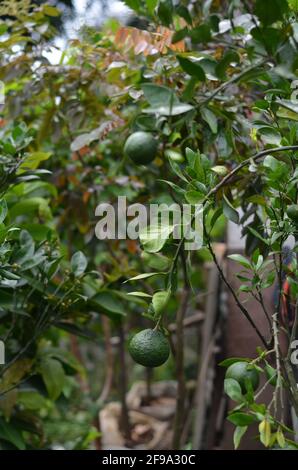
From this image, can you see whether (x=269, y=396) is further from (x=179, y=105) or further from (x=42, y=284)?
(x=179, y=105)

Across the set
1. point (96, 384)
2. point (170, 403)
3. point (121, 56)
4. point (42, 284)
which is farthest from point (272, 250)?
point (96, 384)

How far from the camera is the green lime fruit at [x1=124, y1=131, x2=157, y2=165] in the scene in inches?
46.6

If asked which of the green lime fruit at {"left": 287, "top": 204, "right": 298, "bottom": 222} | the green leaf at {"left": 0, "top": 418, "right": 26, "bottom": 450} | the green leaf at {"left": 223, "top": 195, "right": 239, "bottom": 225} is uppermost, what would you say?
the green lime fruit at {"left": 287, "top": 204, "right": 298, "bottom": 222}

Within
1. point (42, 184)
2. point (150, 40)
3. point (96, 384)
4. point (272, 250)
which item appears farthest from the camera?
point (96, 384)

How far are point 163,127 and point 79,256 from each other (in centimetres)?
35

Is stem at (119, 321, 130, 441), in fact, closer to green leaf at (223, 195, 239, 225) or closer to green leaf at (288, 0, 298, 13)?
green leaf at (223, 195, 239, 225)

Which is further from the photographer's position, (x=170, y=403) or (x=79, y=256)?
(x=170, y=403)

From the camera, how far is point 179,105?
0.80 metres

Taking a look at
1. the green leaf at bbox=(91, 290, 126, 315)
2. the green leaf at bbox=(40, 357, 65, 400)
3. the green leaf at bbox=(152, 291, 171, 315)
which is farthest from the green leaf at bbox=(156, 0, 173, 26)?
the green leaf at bbox=(40, 357, 65, 400)

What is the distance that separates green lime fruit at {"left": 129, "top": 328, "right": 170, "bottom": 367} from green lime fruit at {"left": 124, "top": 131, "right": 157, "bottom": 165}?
394 millimetres

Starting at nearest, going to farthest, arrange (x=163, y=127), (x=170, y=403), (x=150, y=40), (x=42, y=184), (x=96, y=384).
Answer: (x=163, y=127) < (x=150, y=40) < (x=42, y=184) < (x=170, y=403) < (x=96, y=384)

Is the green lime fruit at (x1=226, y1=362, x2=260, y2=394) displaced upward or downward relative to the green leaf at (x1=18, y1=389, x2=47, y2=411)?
upward

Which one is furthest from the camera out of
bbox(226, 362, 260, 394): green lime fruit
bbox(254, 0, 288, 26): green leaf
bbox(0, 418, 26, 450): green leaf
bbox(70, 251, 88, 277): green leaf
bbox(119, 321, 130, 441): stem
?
bbox(119, 321, 130, 441): stem

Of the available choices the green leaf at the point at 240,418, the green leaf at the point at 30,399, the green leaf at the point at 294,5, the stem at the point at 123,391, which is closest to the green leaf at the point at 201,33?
the green leaf at the point at 294,5
